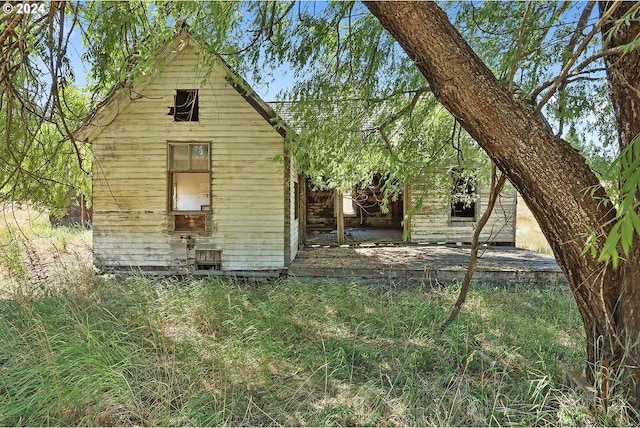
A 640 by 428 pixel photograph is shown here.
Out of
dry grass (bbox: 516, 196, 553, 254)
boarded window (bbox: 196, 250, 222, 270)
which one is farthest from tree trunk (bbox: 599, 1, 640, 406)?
boarded window (bbox: 196, 250, 222, 270)

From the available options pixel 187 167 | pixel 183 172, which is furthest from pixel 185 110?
pixel 183 172

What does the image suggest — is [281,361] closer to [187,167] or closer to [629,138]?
[629,138]

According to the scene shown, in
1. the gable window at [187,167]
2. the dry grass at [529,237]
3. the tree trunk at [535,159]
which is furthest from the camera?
the dry grass at [529,237]

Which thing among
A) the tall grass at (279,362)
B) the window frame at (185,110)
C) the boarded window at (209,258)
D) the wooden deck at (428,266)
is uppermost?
the window frame at (185,110)

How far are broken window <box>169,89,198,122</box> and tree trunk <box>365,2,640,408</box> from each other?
21.7 ft

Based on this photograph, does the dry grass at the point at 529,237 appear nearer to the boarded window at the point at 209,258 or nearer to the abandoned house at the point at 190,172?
the abandoned house at the point at 190,172

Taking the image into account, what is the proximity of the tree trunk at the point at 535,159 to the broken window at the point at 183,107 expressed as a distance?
21.7ft

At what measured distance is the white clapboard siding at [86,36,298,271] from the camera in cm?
831

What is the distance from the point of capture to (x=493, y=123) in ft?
8.10

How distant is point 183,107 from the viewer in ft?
28.1

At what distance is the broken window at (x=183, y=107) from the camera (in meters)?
8.39

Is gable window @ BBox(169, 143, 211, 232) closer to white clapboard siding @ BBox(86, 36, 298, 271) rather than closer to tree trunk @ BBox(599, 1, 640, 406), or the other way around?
white clapboard siding @ BBox(86, 36, 298, 271)
